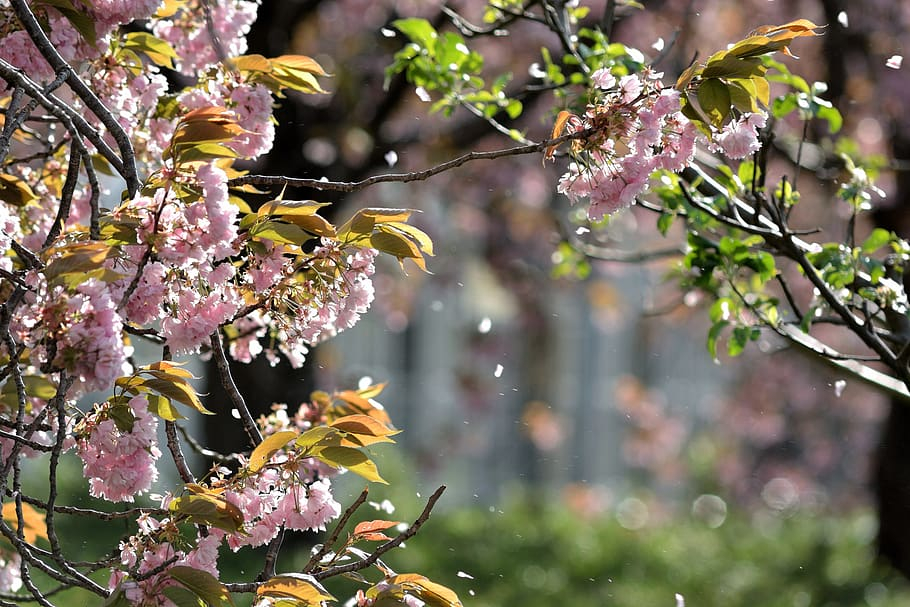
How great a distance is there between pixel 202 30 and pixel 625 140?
816mm

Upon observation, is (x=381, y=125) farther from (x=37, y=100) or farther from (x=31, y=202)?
(x=37, y=100)

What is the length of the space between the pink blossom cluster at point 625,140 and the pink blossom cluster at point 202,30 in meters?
0.67

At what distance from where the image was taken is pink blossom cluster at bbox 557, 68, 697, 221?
1296 mm

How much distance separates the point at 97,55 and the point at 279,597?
81 cm

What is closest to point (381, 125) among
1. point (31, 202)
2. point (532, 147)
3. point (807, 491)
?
point (31, 202)

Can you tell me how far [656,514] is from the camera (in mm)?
9102

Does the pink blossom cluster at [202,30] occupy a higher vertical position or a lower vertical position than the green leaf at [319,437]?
higher

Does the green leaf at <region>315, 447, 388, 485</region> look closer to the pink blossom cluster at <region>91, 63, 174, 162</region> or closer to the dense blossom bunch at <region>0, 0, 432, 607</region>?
the dense blossom bunch at <region>0, 0, 432, 607</region>

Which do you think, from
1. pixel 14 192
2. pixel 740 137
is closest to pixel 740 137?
pixel 740 137

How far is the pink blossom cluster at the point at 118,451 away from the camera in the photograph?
1.22 metres

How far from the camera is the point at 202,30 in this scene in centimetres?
176

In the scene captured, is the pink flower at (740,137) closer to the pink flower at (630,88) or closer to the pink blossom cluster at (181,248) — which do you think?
the pink flower at (630,88)

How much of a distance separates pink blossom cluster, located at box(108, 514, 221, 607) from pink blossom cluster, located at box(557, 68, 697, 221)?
64 cm

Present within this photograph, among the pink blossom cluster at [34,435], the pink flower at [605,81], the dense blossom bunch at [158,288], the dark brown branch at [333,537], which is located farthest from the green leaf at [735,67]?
the pink blossom cluster at [34,435]
